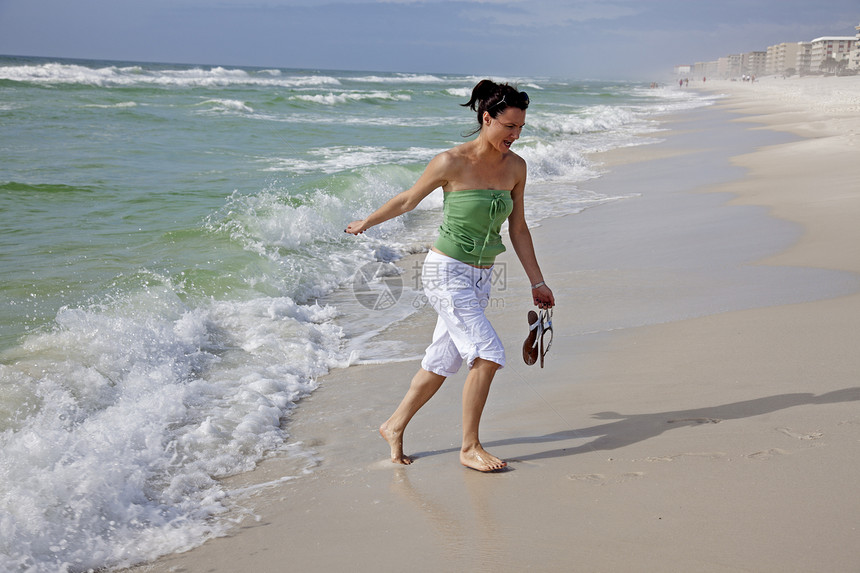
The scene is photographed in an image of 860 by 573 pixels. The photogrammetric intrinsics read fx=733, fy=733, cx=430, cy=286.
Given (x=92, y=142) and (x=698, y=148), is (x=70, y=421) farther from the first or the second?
(x=698, y=148)

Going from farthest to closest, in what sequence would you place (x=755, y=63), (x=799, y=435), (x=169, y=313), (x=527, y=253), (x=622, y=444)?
(x=755, y=63)
(x=169, y=313)
(x=527, y=253)
(x=622, y=444)
(x=799, y=435)

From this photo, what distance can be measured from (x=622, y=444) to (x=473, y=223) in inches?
49.6

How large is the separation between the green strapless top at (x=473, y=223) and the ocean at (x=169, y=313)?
53.1 inches

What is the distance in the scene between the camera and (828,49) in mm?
119000

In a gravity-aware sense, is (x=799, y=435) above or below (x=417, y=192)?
below

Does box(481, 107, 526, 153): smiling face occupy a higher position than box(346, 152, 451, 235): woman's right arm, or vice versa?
box(481, 107, 526, 153): smiling face

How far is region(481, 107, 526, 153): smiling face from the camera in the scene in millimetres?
3154

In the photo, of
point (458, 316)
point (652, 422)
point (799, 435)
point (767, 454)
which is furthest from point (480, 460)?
point (799, 435)

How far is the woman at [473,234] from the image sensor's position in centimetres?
321

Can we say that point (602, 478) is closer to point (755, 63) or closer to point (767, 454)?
point (767, 454)

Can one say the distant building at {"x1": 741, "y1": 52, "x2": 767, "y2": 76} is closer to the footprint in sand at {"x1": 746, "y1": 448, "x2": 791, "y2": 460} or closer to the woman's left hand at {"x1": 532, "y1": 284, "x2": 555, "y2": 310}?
the woman's left hand at {"x1": 532, "y1": 284, "x2": 555, "y2": 310}

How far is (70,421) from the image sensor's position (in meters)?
4.16

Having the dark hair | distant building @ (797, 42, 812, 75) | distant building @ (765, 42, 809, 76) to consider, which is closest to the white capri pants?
the dark hair

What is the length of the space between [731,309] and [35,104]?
27.1 m
